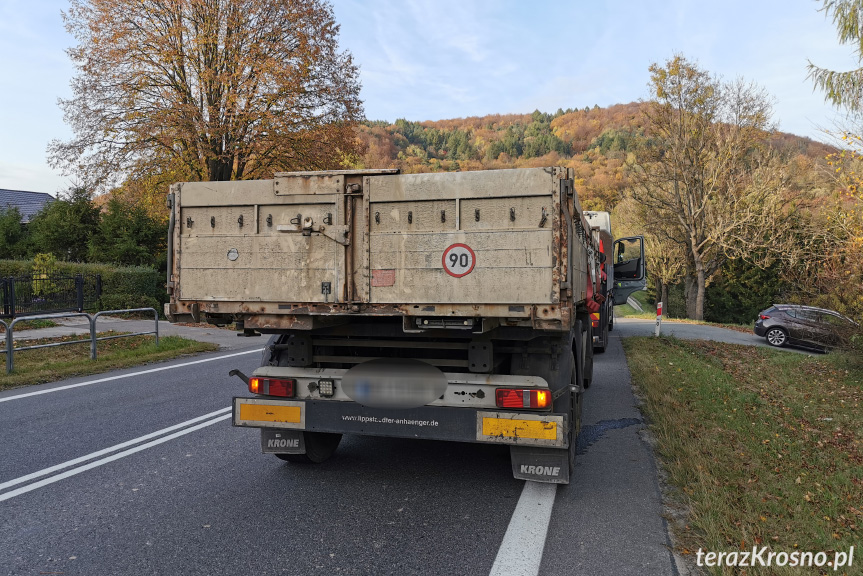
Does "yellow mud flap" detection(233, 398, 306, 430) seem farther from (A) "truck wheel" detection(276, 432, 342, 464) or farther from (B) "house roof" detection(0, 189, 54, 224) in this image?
(B) "house roof" detection(0, 189, 54, 224)

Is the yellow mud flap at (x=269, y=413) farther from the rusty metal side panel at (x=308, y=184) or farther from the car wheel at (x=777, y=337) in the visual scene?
the car wheel at (x=777, y=337)

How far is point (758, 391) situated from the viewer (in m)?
8.39

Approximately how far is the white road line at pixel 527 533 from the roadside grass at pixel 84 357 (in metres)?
7.75

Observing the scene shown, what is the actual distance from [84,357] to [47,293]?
809 centimetres

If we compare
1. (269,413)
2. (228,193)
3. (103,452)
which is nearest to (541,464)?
(269,413)

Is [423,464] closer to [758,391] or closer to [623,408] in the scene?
[623,408]

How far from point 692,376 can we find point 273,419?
7339mm

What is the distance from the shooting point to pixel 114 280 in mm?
19188

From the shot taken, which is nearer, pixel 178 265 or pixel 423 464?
pixel 178 265

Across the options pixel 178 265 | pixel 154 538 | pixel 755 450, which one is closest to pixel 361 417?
pixel 154 538

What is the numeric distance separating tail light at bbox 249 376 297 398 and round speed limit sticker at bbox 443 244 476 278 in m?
1.53

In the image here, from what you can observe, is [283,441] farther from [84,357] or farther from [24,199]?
[24,199]

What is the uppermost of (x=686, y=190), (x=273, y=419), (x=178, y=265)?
(x=686, y=190)

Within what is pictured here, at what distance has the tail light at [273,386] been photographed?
14.0ft
